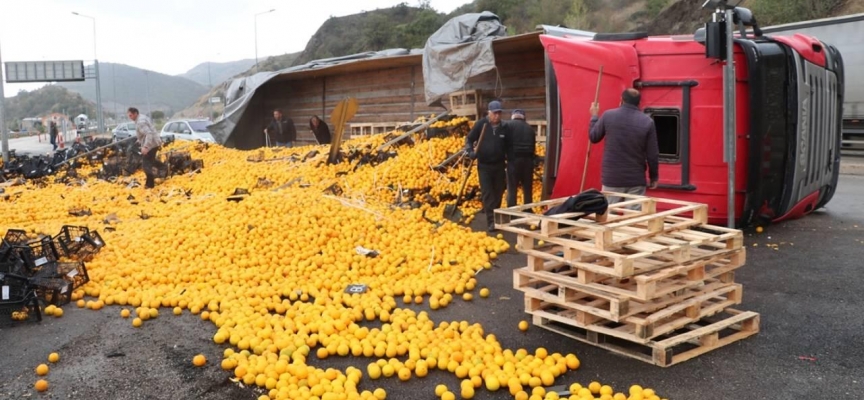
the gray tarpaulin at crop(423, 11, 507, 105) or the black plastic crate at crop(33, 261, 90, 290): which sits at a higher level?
the gray tarpaulin at crop(423, 11, 507, 105)

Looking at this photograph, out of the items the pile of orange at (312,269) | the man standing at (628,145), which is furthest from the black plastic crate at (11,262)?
the man standing at (628,145)

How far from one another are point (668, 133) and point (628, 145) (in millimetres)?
1905

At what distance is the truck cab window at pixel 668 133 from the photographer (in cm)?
872

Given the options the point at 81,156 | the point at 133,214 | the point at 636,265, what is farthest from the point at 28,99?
the point at 636,265

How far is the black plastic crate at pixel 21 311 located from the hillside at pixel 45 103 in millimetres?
133332

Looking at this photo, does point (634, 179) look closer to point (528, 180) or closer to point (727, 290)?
point (727, 290)

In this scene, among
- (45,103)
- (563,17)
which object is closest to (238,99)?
(563,17)

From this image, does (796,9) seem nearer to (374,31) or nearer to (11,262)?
(11,262)

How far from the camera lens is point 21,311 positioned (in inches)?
251

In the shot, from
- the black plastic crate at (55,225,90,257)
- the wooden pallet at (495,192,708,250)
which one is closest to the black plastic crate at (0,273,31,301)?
the black plastic crate at (55,225,90,257)

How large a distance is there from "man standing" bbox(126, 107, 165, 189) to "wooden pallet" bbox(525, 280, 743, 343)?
11.7 metres

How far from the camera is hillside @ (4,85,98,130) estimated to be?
127125 millimetres

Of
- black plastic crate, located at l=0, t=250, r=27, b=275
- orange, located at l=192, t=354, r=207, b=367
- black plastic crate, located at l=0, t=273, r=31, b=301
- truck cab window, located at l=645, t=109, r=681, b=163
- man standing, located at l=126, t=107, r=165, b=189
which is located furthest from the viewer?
man standing, located at l=126, t=107, r=165, b=189

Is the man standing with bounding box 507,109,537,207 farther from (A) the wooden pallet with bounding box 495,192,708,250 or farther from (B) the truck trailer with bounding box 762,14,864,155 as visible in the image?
(B) the truck trailer with bounding box 762,14,864,155
